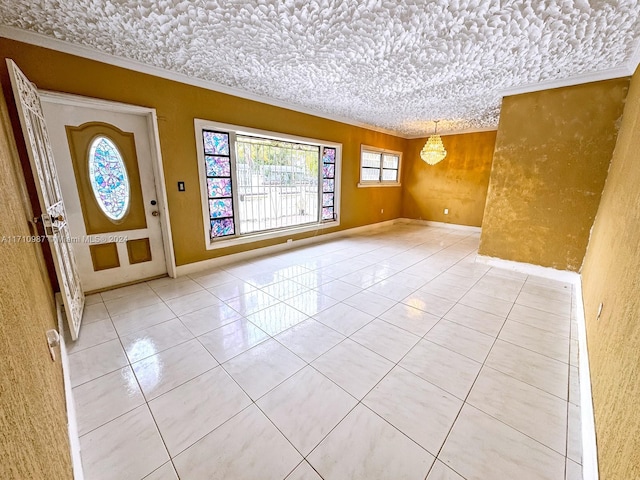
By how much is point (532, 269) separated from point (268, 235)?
4090 mm

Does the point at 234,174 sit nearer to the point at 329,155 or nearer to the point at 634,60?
the point at 329,155

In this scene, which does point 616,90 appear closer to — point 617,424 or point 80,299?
point 617,424

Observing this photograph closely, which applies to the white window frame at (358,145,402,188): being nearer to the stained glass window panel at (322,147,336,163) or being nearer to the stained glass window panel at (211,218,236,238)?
the stained glass window panel at (322,147,336,163)

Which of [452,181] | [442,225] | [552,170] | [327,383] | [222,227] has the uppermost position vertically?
[552,170]

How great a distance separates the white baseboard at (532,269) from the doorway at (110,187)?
471 centimetres

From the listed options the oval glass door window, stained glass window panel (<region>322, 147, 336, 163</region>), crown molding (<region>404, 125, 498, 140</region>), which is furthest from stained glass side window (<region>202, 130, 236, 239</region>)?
crown molding (<region>404, 125, 498, 140</region>)

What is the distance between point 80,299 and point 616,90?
20.3 feet

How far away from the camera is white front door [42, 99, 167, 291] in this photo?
2576 mm

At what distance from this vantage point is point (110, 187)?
2.85 metres

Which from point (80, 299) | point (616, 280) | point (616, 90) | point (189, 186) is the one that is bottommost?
point (80, 299)

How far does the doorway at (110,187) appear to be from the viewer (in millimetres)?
2568

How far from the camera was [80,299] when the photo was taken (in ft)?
8.27

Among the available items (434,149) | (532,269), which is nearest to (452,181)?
(434,149)

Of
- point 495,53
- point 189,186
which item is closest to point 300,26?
point 495,53
